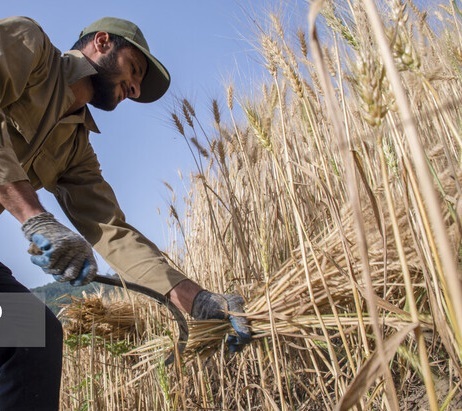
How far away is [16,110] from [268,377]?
1519 mm

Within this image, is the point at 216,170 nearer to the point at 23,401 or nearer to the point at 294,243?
the point at 294,243

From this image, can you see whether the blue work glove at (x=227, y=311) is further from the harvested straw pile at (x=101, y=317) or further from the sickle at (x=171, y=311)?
the harvested straw pile at (x=101, y=317)

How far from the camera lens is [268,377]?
2184 mm

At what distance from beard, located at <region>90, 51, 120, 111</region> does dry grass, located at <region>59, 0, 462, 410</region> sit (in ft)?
1.11

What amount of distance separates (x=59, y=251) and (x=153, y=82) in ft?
4.26

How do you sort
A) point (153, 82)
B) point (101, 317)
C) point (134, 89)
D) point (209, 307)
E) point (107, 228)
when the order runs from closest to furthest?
point (209, 307)
point (107, 228)
point (134, 89)
point (153, 82)
point (101, 317)

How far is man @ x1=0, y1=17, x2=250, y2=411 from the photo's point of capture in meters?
1.33

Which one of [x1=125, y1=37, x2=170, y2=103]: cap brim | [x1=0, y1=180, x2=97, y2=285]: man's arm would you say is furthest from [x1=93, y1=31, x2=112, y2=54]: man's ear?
[x1=0, y1=180, x2=97, y2=285]: man's arm

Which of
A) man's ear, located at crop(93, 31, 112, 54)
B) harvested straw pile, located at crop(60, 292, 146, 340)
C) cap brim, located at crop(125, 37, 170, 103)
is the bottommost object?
harvested straw pile, located at crop(60, 292, 146, 340)

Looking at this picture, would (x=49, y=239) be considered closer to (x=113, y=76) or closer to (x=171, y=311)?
(x=171, y=311)

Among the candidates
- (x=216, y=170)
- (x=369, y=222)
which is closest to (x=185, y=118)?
(x=216, y=170)

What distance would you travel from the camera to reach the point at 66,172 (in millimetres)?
2115

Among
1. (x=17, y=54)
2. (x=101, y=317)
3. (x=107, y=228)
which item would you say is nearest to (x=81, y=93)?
(x=17, y=54)

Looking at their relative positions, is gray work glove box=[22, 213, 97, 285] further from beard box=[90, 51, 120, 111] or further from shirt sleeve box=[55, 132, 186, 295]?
beard box=[90, 51, 120, 111]
